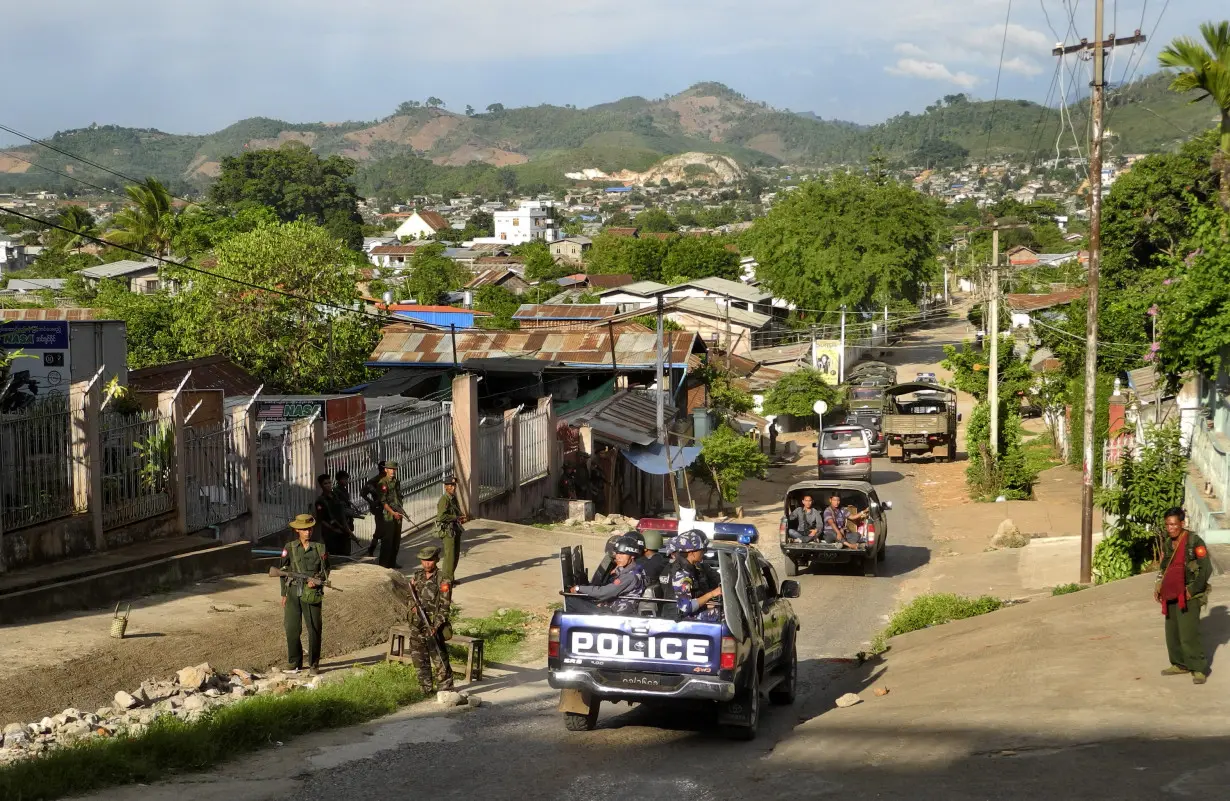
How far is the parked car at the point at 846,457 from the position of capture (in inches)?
1507

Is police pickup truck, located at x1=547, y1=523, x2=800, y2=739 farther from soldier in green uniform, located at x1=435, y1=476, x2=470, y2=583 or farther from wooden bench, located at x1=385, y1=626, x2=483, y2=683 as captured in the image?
soldier in green uniform, located at x1=435, y1=476, x2=470, y2=583

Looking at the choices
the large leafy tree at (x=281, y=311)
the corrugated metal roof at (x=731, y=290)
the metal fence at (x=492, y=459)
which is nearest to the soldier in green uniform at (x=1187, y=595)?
the metal fence at (x=492, y=459)

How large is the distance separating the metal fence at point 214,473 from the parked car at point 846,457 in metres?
22.8

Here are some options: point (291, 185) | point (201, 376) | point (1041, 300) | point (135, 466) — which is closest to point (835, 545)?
point (135, 466)

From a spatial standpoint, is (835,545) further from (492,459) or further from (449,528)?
(492,459)

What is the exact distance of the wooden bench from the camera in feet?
42.8

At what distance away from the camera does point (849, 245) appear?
258ft

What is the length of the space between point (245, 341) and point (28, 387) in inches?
666

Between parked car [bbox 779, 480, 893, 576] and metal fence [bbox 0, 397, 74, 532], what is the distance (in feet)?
39.4

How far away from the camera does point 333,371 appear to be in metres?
35.8

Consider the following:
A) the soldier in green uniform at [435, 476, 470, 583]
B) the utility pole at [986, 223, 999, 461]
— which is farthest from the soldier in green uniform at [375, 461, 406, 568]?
the utility pole at [986, 223, 999, 461]

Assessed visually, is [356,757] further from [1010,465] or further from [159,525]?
[1010,465]

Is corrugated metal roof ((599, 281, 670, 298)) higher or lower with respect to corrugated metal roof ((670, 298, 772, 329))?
higher

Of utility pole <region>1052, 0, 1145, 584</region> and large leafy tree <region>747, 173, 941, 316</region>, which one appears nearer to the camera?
utility pole <region>1052, 0, 1145, 584</region>
